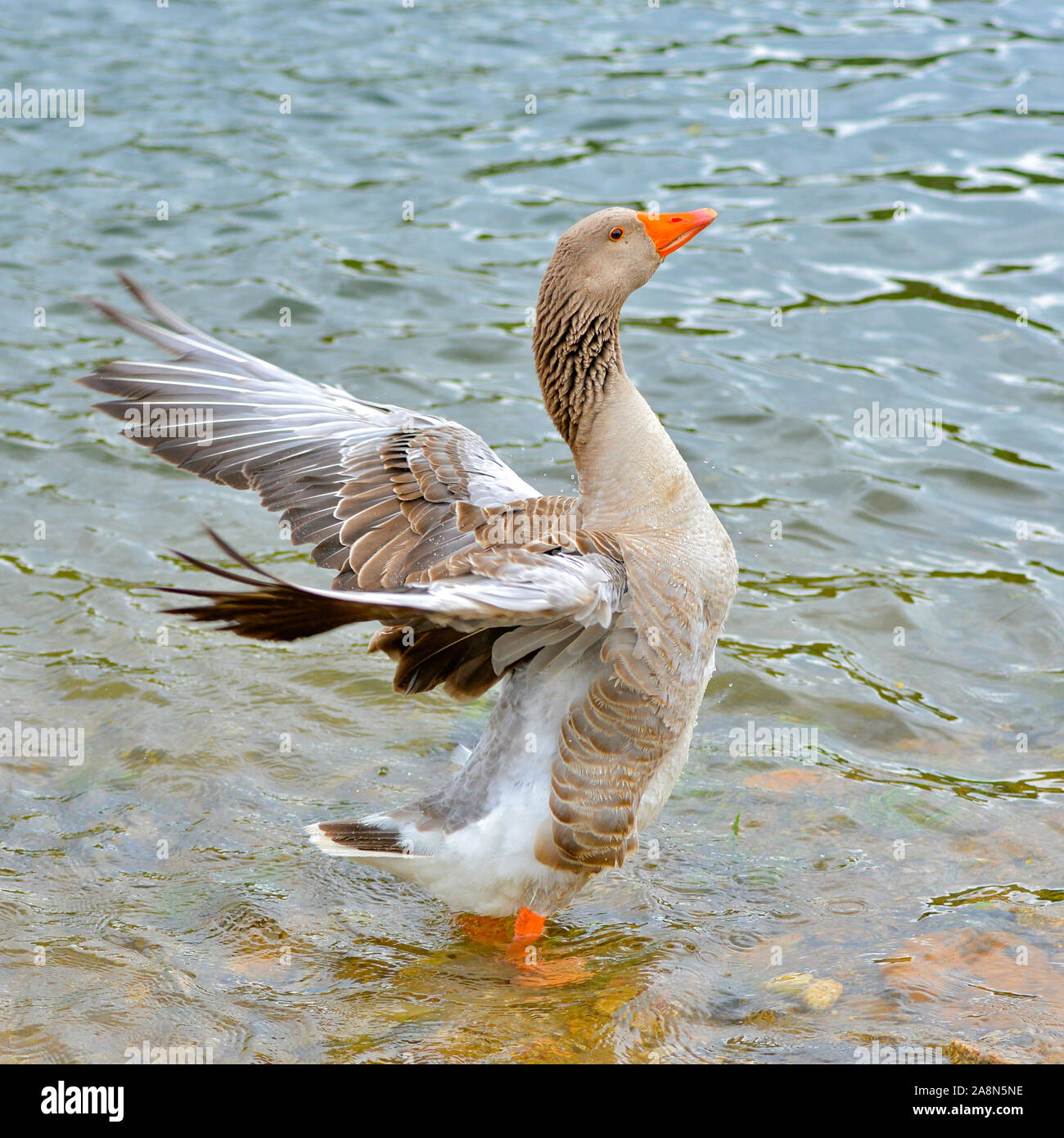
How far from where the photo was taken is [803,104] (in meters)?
14.5

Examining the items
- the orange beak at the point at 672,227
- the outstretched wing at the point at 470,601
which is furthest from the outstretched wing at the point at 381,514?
the orange beak at the point at 672,227

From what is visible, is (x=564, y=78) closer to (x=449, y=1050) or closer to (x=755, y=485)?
(x=755, y=485)

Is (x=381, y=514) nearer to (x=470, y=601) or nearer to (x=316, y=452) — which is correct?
(x=316, y=452)

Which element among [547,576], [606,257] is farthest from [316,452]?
[547,576]

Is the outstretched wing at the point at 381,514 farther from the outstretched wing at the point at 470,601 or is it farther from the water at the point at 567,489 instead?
the water at the point at 567,489

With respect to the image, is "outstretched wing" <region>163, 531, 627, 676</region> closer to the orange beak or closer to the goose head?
the goose head

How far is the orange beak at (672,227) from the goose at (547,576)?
0.01m

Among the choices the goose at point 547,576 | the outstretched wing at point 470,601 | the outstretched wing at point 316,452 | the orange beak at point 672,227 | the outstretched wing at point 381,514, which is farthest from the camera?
the orange beak at point 672,227

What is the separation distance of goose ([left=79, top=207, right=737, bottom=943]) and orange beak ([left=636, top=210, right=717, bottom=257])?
0.01 m

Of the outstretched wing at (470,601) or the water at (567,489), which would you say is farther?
the water at (567,489)

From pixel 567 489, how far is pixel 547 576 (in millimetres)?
4839

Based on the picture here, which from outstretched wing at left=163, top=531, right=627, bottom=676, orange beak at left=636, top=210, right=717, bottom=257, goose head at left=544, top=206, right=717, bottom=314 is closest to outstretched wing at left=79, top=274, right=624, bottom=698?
outstretched wing at left=163, top=531, right=627, bottom=676

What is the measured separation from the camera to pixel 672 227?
19.7ft

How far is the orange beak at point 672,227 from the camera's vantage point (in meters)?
5.96
